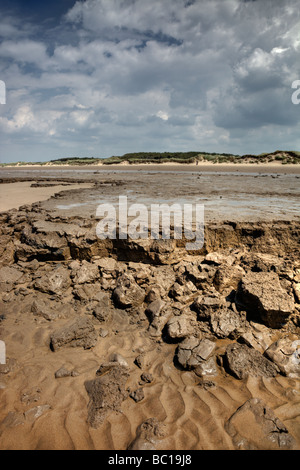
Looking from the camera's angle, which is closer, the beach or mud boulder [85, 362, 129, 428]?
the beach

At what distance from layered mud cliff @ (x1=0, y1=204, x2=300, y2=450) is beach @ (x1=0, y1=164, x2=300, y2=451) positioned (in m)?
0.01

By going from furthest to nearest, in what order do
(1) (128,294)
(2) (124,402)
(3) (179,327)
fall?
(1) (128,294)
(3) (179,327)
(2) (124,402)

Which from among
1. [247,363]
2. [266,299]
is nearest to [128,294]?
[247,363]

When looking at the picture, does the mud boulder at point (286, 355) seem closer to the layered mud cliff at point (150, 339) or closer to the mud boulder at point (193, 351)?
the layered mud cliff at point (150, 339)

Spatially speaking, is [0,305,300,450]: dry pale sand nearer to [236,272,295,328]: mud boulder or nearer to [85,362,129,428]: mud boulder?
[85,362,129,428]: mud boulder

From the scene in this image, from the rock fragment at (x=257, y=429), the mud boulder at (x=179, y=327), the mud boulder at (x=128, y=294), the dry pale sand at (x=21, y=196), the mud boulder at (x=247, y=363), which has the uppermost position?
the dry pale sand at (x=21, y=196)

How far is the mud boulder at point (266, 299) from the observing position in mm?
3269

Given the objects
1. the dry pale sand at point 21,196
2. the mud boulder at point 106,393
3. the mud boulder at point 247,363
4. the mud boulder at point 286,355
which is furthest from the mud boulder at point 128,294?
the dry pale sand at point 21,196

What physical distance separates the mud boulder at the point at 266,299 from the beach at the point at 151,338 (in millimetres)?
16

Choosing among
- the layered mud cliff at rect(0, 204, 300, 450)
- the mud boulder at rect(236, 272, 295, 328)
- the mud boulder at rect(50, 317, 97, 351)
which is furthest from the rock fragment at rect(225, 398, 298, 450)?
the mud boulder at rect(50, 317, 97, 351)

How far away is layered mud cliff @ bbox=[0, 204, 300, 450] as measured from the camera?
230 cm

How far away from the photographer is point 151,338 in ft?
11.1

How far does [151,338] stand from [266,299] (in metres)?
1.59

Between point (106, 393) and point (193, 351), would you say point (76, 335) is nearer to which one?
point (106, 393)
